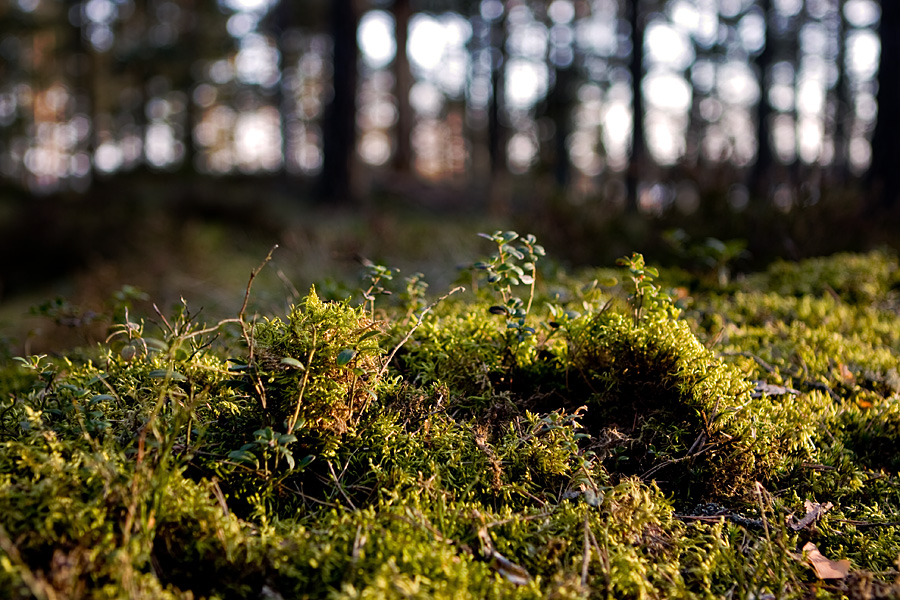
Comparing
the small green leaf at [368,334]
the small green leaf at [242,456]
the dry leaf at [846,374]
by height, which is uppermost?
the small green leaf at [368,334]

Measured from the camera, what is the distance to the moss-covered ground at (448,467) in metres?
1.49

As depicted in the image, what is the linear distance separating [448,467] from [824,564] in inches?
43.6

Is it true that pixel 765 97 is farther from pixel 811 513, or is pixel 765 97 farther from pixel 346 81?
pixel 811 513

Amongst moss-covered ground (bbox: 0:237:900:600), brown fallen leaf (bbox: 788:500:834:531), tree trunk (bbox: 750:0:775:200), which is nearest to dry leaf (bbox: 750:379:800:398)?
moss-covered ground (bbox: 0:237:900:600)

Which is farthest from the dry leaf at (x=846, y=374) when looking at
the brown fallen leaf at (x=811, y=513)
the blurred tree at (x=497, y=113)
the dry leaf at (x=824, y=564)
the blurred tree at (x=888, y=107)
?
the blurred tree at (x=497, y=113)

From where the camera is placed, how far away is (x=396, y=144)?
834 inches

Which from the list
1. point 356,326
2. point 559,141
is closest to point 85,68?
point 559,141

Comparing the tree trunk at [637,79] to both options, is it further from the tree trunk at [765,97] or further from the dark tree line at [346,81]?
the tree trunk at [765,97]

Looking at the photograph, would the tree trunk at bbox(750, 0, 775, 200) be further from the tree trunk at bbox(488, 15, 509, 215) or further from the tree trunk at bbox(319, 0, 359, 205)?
the tree trunk at bbox(319, 0, 359, 205)

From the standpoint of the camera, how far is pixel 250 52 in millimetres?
27281

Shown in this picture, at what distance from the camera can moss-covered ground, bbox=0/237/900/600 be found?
1.49 m

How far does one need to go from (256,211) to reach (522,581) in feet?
31.6

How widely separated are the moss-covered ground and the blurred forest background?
2.50 ft

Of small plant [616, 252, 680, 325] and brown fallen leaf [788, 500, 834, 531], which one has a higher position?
small plant [616, 252, 680, 325]
